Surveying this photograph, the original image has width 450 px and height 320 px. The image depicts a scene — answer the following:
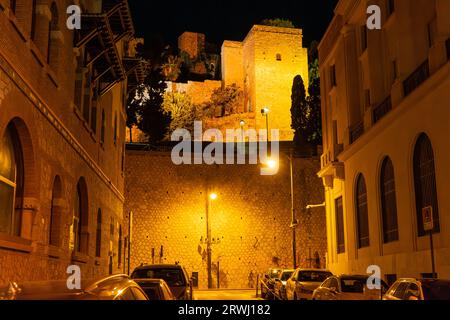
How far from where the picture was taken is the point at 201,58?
101 metres

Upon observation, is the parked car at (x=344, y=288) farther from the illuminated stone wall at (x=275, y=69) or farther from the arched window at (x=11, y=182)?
the illuminated stone wall at (x=275, y=69)

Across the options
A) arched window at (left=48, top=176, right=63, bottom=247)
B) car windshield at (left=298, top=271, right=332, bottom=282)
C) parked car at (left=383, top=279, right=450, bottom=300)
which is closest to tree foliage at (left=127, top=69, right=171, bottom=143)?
car windshield at (left=298, top=271, right=332, bottom=282)

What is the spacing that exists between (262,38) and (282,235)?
42166mm

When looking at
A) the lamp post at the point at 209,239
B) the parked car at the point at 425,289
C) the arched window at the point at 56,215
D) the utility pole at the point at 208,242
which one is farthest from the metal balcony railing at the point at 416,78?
the utility pole at the point at 208,242

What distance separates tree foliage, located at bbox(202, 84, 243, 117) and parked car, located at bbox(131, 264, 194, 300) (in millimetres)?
67722

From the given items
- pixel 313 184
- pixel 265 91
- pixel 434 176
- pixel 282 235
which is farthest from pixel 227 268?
pixel 265 91

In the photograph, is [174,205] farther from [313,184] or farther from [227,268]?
[313,184]

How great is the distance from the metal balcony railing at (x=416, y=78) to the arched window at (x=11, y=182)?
12.6 metres

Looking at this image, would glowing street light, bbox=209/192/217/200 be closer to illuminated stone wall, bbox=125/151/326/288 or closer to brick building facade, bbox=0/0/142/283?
illuminated stone wall, bbox=125/151/326/288

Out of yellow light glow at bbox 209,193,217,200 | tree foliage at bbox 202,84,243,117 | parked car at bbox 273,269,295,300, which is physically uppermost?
tree foliage at bbox 202,84,243,117

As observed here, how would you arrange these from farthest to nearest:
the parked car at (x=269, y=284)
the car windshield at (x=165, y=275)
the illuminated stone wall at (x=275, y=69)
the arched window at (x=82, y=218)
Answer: the illuminated stone wall at (x=275, y=69) < the parked car at (x=269, y=284) < the arched window at (x=82, y=218) < the car windshield at (x=165, y=275)

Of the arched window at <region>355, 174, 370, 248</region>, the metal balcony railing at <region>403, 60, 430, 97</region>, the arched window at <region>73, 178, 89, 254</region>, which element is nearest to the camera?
the metal balcony railing at <region>403, 60, 430, 97</region>

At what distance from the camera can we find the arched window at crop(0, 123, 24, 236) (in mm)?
11930

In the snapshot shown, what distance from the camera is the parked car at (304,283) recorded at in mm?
19953
